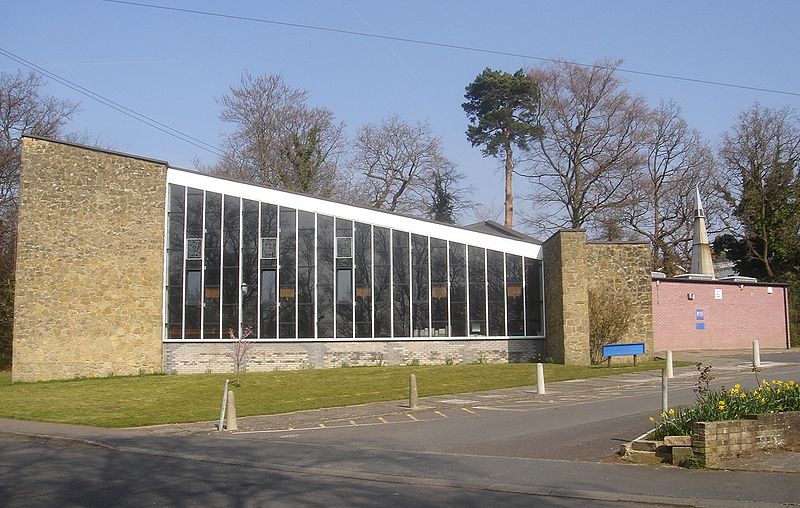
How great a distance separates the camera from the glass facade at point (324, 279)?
3316 centimetres

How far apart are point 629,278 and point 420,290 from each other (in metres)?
9.06

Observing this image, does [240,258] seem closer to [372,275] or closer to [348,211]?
[348,211]

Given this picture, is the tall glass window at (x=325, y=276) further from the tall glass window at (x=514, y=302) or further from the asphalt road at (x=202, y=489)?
the asphalt road at (x=202, y=489)

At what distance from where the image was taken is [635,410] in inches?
678

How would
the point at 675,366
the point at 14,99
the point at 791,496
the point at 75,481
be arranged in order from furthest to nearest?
the point at 14,99
the point at 675,366
the point at 75,481
the point at 791,496

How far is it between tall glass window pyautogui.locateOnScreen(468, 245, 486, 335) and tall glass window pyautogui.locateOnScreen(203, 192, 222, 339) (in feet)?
35.7

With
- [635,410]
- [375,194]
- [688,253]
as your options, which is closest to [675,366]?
[635,410]

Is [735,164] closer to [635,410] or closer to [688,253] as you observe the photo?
[688,253]

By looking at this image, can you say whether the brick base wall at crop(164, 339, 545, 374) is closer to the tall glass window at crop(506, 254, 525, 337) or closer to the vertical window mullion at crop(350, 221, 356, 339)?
the tall glass window at crop(506, 254, 525, 337)

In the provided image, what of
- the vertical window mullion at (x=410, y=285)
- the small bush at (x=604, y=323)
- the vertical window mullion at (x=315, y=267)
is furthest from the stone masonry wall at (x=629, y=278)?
the vertical window mullion at (x=315, y=267)

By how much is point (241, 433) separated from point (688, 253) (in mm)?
43683

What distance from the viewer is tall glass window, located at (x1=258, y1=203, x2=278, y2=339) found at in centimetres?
3306

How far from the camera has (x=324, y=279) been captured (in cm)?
3353

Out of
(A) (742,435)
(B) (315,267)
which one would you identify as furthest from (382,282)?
(A) (742,435)
